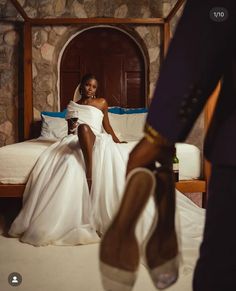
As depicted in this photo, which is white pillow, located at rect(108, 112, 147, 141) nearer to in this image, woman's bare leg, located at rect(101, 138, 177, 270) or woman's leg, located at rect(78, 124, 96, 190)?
woman's leg, located at rect(78, 124, 96, 190)

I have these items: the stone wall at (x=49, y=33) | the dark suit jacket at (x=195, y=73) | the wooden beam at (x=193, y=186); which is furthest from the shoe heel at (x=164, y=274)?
the stone wall at (x=49, y=33)

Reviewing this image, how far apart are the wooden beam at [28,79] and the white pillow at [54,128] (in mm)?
318

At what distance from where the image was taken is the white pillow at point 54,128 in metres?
3.75

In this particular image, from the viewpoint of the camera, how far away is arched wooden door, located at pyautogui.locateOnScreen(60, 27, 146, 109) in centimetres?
441

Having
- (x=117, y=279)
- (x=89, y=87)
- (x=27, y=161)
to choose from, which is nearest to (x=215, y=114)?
(x=117, y=279)

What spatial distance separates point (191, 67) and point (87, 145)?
2.16 metres

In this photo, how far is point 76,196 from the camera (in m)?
2.48

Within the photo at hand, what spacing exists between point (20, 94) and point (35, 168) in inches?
71.9

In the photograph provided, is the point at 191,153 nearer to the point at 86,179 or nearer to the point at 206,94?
the point at 86,179

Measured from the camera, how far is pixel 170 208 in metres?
0.57

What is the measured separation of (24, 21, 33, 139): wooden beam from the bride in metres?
1.41

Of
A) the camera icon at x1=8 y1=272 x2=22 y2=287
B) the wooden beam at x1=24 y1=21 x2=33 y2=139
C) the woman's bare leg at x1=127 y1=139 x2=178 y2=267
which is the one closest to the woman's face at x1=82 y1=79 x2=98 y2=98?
the wooden beam at x1=24 y1=21 x2=33 y2=139

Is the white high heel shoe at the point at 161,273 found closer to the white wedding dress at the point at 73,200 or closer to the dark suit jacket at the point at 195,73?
the dark suit jacket at the point at 195,73

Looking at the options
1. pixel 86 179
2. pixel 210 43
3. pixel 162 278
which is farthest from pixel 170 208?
pixel 86 179
